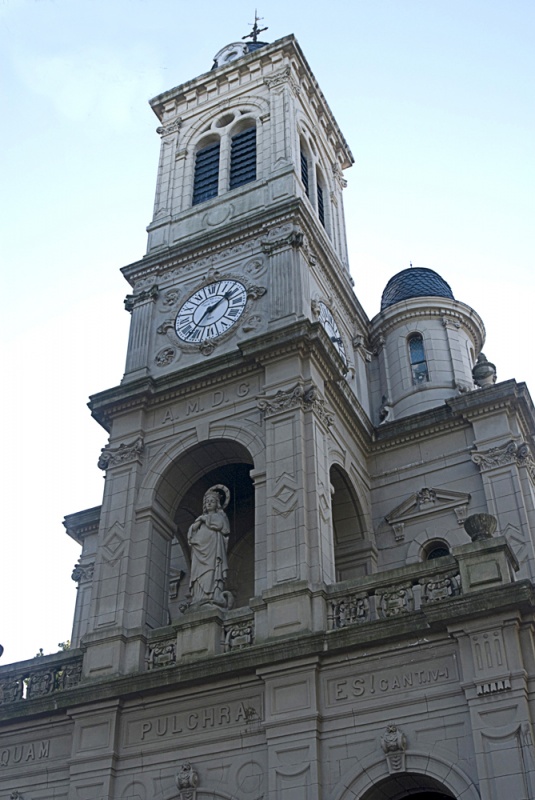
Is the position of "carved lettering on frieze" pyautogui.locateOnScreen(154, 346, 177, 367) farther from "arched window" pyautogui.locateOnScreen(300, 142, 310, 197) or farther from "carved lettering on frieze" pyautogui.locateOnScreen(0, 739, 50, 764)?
"carved lettering on frieze" pyautogui.locateOnScreen(0, 739, 50, 764)

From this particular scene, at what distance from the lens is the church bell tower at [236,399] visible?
20.1m

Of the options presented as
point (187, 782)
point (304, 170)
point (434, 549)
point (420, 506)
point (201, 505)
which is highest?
point (304, 170)

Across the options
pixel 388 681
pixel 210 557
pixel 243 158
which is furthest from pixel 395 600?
pixel 243 158

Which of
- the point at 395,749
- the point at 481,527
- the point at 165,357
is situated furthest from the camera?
the point at 165,357

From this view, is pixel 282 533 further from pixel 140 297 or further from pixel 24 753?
pixel 140 297

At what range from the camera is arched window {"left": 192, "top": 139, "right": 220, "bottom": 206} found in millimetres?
30359

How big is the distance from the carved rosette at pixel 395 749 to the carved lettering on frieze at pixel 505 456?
28.7 feet

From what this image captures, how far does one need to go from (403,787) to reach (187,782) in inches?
156

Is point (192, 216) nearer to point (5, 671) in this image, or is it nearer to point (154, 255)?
point (154, 255)

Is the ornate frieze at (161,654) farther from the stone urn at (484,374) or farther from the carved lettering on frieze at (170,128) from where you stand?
the carved lettering on frieze at (170,128)

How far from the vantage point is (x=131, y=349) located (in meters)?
26.2

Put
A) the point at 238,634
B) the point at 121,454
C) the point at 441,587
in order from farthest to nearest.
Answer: the point at 121,454 → the point at 238,634 → the point at 441,587

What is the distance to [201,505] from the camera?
24.8 metres

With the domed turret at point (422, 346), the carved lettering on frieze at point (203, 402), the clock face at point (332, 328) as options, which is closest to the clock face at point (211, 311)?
the carved lettering on frieze at point (203, 402)
